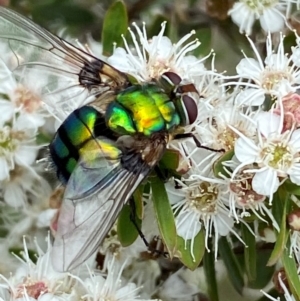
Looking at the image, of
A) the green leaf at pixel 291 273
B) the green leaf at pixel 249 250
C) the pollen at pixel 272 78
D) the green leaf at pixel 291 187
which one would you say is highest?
the pollen at pixel 272 78

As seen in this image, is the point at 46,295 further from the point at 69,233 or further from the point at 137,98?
the point at 137,98

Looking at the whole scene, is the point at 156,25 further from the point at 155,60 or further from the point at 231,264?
the point at 231,264

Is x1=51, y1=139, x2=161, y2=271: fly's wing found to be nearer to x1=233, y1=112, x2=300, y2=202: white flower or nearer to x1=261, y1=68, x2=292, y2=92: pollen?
x1=233, y1=112, x2=300, y2=202: white flower

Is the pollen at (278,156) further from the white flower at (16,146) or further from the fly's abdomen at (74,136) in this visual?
the white flower at (16,146)

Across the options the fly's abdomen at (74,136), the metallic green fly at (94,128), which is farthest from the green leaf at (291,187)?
the fly's abdomen at (74,136)

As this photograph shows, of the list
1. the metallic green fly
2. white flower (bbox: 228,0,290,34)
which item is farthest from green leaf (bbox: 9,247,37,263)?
white flower (bbox: 228,0,290,34)

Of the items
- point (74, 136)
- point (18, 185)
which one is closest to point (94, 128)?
point (74, 136)

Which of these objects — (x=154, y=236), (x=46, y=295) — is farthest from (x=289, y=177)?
(x=46, y=295)
